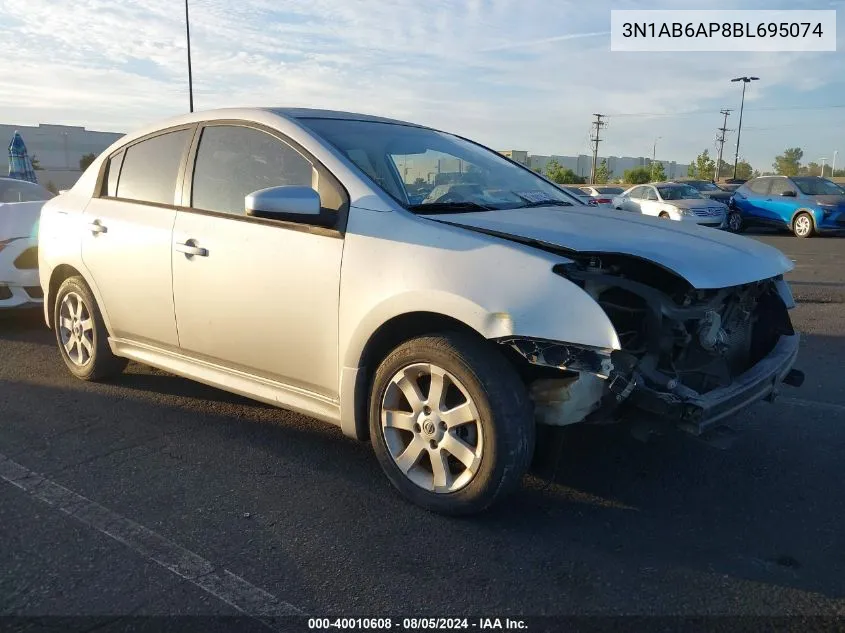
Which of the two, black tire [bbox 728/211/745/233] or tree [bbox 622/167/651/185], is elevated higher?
tree [bbox 622/167/651/185]

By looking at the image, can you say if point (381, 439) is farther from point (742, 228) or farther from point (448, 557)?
point (742, 228)

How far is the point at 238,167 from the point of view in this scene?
3.84 meters

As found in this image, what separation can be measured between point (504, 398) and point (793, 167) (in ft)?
335

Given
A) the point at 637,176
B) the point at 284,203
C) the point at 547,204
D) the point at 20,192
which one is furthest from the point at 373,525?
the point at 637,176

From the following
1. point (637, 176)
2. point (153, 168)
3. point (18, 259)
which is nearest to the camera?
point (153, 168)

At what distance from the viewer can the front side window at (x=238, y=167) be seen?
360 cm

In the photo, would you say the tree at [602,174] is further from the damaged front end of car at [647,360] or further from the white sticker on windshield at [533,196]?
the damaged front end of car at [647,360]

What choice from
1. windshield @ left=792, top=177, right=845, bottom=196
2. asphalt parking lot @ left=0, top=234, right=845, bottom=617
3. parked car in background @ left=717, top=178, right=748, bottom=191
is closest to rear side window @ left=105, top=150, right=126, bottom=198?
asphalt parking lot @ left=0, top=234, right=845, bottom=617

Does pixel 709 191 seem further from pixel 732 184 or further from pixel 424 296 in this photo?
pixel 424 296

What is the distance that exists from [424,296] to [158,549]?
4.62 feet

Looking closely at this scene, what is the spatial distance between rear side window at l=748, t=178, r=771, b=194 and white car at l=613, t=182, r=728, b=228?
0.84 metres

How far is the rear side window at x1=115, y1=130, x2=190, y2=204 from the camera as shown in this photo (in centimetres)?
417

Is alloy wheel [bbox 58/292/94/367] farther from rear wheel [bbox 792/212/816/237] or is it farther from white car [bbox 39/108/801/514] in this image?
rear wheel [bbox 792/212/816/237]

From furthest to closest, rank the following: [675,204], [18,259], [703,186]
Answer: [703,186], [675,204], [18,259]
